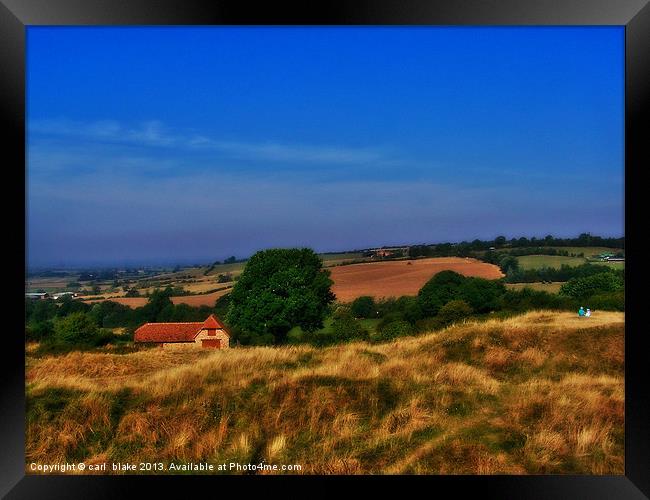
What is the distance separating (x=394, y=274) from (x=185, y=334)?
183 inches

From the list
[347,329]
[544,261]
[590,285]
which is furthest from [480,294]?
[347,329]

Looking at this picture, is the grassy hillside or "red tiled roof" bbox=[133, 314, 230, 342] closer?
the grassy hillside

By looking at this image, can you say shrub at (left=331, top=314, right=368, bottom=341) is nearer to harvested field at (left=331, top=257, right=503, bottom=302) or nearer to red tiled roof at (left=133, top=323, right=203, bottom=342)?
harvested field at (left=331, top=257, right=503, bottom=302)

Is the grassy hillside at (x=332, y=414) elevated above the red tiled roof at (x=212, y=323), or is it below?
below

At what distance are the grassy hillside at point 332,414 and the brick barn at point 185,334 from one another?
67 cm

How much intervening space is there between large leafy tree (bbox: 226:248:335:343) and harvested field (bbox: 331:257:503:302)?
33cm

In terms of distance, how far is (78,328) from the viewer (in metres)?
7.44

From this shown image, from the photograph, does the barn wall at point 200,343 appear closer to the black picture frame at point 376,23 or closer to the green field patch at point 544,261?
the black picture frame at point 376,23

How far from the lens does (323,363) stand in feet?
20.7

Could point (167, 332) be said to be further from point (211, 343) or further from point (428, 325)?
point (428, 325)

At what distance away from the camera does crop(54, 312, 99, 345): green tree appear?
712cm

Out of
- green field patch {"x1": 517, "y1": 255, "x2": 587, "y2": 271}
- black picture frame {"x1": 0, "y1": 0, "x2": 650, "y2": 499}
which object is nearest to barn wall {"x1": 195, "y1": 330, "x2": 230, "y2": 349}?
black picture frame {"x1": 0, "y1": 0, "x2": 650, "y2": 499}

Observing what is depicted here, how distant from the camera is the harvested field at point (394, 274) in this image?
959cm

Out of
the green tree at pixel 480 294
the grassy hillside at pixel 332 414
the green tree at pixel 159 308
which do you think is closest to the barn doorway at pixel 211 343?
the green tree at pixel 159 308
